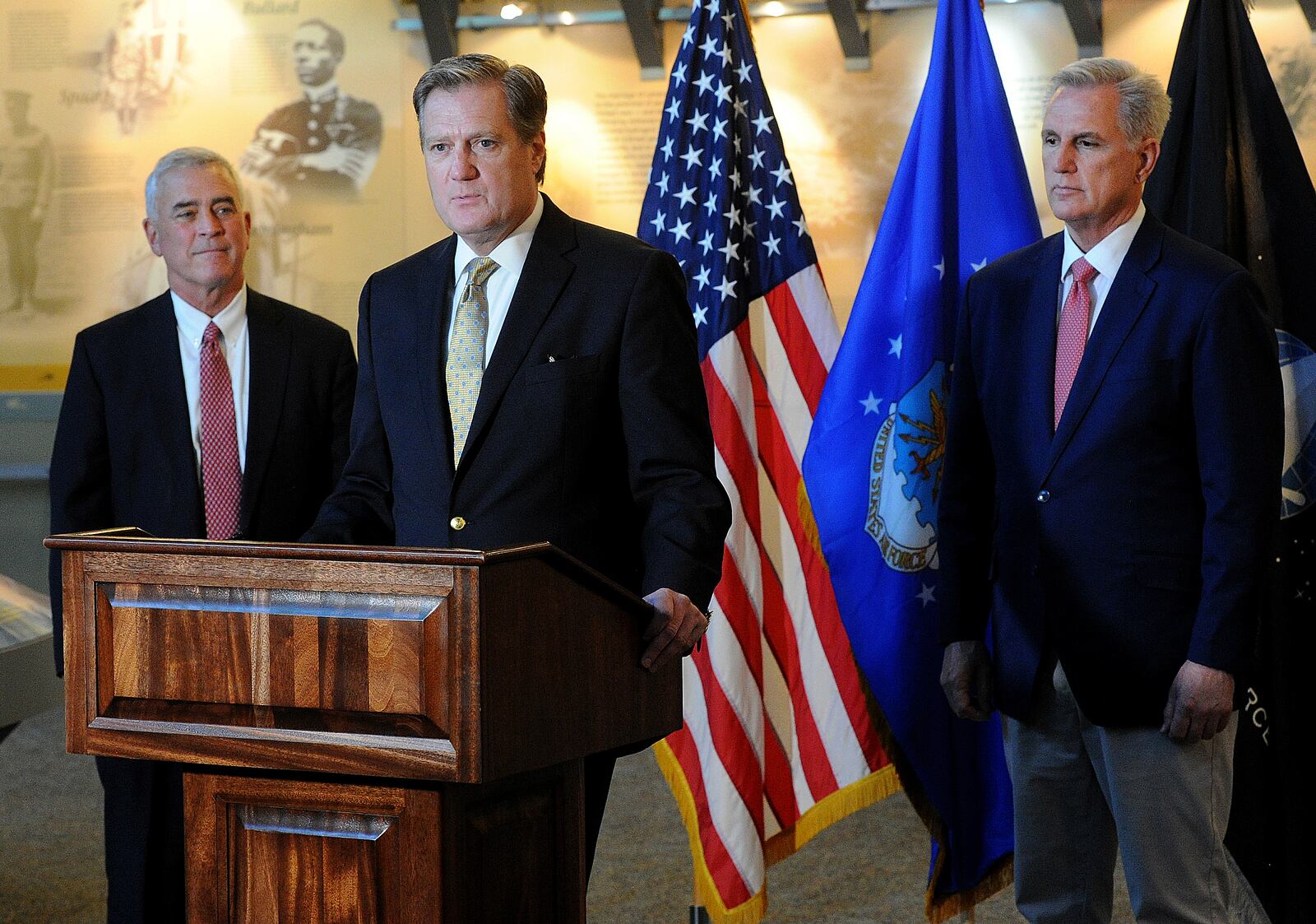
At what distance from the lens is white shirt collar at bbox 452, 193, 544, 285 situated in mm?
1868

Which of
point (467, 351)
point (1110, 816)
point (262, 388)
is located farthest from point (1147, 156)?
point (262, 388)

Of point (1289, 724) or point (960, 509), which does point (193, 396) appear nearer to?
point (960, 509)

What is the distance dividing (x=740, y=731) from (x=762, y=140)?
50.6 inches

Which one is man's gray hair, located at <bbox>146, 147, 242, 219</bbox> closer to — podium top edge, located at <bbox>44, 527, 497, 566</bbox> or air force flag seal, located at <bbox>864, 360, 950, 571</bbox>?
air force flag seal, located at <bbox>864, 360, 950, 571</bbox>

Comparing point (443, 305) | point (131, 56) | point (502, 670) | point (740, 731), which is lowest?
point (740, 731)

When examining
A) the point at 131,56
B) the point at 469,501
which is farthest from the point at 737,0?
the point at 131,56

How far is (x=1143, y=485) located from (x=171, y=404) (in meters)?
1.79

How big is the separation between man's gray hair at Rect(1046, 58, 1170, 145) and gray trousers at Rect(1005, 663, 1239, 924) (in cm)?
89

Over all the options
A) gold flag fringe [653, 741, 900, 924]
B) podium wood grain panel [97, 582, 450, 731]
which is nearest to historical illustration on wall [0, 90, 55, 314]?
gold flag fringe [653, 741, 900, 924]

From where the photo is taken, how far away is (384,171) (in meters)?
6.17

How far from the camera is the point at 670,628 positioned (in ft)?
5.25

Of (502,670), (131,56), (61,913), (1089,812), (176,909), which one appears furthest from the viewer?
(131,56)

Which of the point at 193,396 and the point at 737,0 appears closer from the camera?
the point at 193,396

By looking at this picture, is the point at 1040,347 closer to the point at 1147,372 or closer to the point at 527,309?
the point at 1147,372
